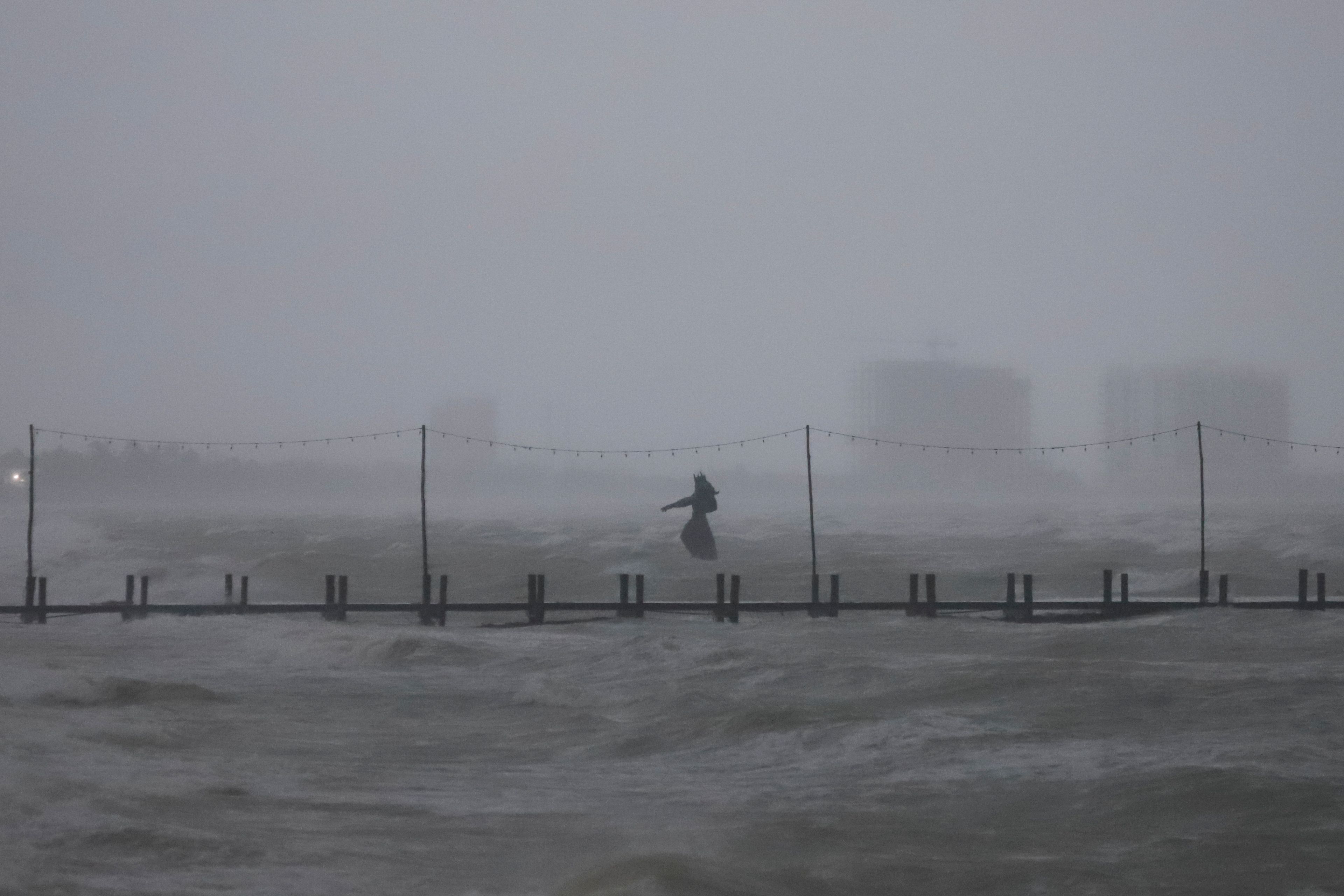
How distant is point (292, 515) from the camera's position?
171 m

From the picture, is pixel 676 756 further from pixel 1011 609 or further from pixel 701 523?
pixel 701 523

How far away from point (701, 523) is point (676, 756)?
44.9 metres

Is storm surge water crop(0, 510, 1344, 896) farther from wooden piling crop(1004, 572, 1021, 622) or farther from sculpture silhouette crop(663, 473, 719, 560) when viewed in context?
sculpture silhouette crop(663, 473, 719, 560)

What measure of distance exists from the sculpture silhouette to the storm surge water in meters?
23.8

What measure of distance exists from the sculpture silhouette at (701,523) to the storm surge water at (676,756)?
23.8 meters

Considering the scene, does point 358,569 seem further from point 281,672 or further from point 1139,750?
point 1139,750

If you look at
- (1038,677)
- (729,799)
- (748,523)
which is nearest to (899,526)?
(748,523)

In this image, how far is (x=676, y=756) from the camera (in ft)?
48.4

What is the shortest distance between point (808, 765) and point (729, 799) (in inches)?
82.7

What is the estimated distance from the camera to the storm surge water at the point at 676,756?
10078mm

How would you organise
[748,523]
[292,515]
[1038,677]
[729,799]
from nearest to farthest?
1. [729,799]
2. [1038,677]
3. [748,523]
4. [292,515]

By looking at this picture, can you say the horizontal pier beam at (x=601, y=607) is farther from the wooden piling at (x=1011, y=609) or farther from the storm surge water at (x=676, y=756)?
the storm surge water at (x=676, y=756)

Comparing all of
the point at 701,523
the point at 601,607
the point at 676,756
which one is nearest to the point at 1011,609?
the point at 601,607

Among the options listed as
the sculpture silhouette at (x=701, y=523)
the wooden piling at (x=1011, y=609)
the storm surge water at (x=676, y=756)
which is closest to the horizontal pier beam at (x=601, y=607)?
the wooden piling at (x=1011, y=609)
